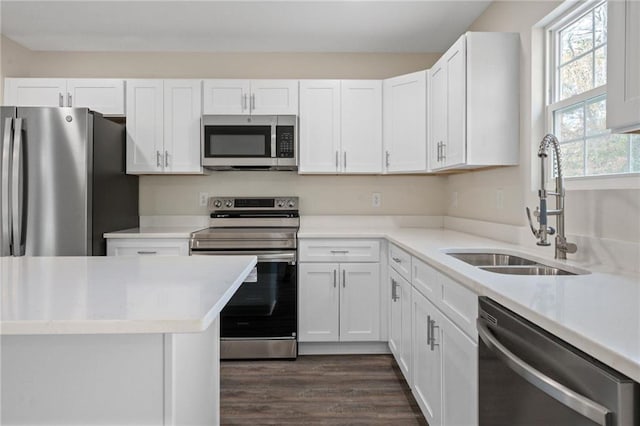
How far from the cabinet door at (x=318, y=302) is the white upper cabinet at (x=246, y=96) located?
1257mm

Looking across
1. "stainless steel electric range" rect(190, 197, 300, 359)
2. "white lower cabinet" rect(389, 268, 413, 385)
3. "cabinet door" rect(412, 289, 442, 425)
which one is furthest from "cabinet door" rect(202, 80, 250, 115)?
"cabinet door" rect(412, 289, 442, 425)

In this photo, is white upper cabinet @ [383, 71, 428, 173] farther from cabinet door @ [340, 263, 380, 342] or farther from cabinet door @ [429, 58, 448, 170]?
cabinet door @ [340, 263, 380, 342]

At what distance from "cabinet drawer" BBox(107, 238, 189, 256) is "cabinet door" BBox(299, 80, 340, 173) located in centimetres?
108

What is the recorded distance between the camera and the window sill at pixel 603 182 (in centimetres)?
160

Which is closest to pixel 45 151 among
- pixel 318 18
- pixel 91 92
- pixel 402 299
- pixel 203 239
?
pixel 91 92

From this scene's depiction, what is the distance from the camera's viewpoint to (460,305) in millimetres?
1569

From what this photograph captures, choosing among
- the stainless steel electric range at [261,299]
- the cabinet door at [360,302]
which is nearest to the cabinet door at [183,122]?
the stainless steel electric range at [261,299]

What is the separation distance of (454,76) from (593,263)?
1.37 meters

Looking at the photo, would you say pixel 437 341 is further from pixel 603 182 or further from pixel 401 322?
pixel 603 182

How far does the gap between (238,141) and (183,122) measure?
471mm

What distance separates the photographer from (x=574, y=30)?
2.09 meters

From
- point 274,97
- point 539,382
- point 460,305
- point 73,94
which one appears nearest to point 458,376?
point 460,305

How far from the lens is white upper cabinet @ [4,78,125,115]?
11.0 feet

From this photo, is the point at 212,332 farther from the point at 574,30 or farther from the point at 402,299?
the point at 574,30
